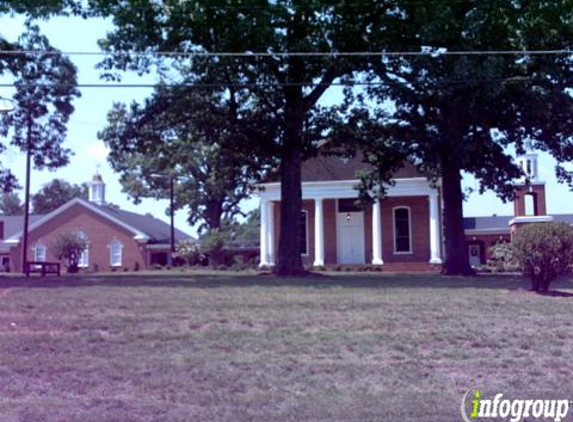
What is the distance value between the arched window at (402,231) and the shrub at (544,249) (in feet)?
79.3

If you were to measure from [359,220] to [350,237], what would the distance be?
3.65 ft

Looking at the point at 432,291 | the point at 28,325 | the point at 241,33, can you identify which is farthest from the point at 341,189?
the point at 28,325

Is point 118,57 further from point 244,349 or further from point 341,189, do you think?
point 341,189

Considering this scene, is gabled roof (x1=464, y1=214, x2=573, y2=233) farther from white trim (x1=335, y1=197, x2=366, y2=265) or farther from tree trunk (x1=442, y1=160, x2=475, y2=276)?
tree trunk (x1=442, y1=160, x2=475, y2=276)

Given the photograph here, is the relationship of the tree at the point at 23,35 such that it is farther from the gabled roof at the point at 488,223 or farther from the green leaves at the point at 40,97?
the gabled roof at the point at 488,223

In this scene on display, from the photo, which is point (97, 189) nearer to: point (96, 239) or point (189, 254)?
point (96, 239)

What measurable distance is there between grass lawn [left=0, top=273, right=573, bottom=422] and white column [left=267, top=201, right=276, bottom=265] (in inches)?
1030

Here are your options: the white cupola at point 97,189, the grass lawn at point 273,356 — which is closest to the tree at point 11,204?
the white cupola at point 97,189

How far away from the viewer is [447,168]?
25.5 meters

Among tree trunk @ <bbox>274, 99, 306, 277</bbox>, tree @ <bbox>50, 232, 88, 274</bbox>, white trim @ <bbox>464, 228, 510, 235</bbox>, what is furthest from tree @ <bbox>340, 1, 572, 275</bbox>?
white trim @ <bbox>464, 228, 510, 235</bbox>

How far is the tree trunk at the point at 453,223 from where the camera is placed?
25812 mm

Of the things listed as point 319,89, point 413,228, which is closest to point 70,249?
point 413,228

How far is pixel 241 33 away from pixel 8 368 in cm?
1394

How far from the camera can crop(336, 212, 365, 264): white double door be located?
134 ft
